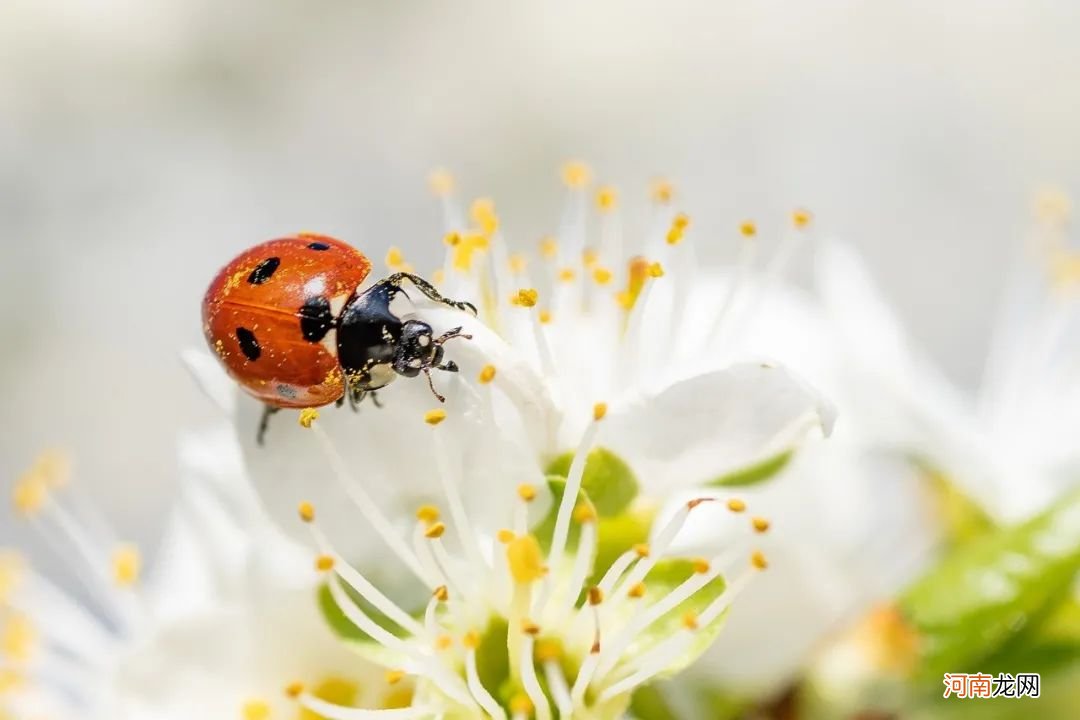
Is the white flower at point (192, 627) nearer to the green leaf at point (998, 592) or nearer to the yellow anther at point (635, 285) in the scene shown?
the yellow anther at point (635, 285)

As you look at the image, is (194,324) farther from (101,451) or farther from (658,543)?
(658,543)

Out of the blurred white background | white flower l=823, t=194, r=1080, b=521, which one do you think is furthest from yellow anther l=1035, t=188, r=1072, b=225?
the blurred white background

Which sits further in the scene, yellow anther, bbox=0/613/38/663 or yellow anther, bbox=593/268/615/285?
yellow anther, bbox=0/613/38/663

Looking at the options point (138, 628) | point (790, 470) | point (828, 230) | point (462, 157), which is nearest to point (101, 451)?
point (462, 157)

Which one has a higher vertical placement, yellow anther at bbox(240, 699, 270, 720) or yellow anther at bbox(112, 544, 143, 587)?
yellow anther at bbox(112, 544, 143, 587)

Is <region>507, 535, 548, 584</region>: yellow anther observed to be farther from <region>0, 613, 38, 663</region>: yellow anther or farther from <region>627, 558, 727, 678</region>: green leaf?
<region>0, 613, 38, 663</region>: yellow anther

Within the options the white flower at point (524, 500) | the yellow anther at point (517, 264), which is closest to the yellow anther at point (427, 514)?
the white flower at point (524, 500)
